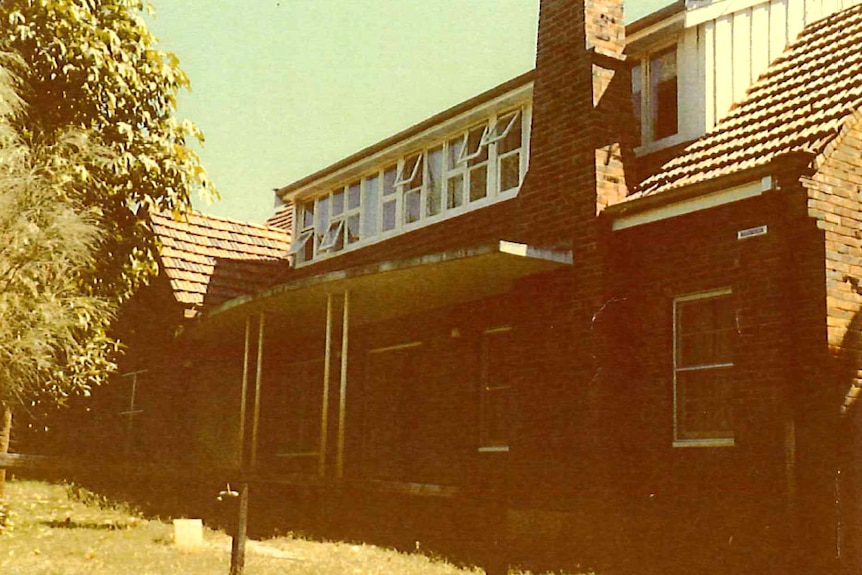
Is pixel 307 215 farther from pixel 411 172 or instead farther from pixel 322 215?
pixel 411 172

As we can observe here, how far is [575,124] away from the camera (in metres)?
12.9

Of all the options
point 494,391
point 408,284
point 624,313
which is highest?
point 408,284

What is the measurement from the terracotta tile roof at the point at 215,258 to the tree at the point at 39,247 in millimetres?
5915

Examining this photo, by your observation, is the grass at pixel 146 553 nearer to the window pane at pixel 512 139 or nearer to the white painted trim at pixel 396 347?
the white painted trim at pixel 396 347

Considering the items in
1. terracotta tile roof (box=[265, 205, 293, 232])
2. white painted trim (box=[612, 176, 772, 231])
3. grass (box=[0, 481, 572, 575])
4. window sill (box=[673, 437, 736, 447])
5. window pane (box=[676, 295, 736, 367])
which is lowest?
grass (box=[0, 481, 572, 575])

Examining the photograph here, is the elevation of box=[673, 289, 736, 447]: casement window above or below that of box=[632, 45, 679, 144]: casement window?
below

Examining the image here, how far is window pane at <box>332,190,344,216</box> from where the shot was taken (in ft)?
67.1

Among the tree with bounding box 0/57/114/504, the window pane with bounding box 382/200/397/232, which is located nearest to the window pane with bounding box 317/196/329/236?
the window pane with bounding box 382/200/397/232

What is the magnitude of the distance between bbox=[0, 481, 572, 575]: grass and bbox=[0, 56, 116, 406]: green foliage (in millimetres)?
2010

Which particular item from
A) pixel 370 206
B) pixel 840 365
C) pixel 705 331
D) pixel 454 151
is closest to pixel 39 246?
pixel 454 151

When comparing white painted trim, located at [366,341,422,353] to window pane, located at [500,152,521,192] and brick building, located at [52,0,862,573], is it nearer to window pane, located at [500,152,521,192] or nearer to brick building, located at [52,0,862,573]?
brick building, located at [52,0,862,573]

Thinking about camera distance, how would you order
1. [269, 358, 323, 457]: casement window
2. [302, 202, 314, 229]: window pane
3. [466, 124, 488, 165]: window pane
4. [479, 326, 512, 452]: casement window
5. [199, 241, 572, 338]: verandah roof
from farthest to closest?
[302, 202, 314, 229]: window pane < [269, 358, 323, 457]: casement window < [466, 124, 488, 165]: window pane < [479, 326, 512, 452]: casement window < [199, 241, 572, 338]: verandah roof

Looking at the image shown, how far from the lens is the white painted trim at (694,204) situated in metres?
10.5

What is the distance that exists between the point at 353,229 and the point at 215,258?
134 inches
